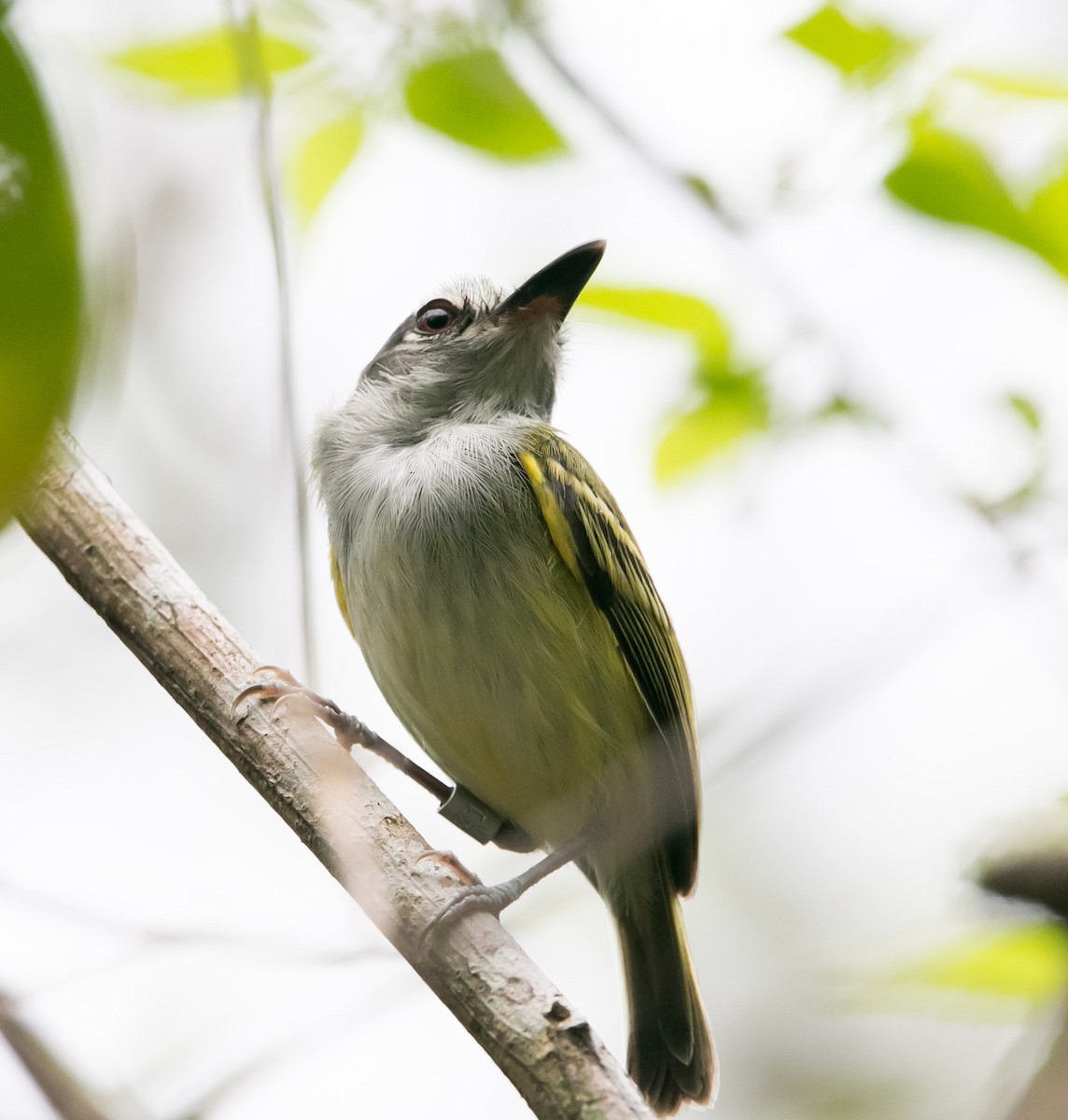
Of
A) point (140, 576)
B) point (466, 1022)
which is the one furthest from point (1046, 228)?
point (140, 576)

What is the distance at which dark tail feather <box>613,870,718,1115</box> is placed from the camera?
4133mm

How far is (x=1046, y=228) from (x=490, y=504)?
2.01 metres

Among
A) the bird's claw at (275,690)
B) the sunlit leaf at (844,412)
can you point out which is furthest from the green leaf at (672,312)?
the bird's claw at (275,690)

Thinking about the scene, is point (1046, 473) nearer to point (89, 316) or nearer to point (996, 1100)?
point (996, 1100)

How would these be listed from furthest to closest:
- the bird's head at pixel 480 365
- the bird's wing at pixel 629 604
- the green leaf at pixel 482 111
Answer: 1. the bird's head at pixel 480 365
2. the bird's wing at pixel 629 604
3. the green leaf at pixel 482 111

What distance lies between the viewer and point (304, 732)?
113 inches

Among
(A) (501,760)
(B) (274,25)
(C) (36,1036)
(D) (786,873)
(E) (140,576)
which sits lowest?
(D) (786,873)

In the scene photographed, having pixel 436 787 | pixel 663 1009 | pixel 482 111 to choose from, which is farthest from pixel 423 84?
pixel 663 1009

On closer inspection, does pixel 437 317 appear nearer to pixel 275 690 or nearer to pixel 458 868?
pixel 275 690

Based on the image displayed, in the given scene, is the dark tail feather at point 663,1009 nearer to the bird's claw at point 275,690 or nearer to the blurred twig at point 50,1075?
the bird's claw at point 275,690

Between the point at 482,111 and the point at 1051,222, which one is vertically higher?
the point at 482,111

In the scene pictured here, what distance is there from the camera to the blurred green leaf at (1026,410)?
9.61 feet

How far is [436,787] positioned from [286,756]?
1.49 m

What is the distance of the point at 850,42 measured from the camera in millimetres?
2348
